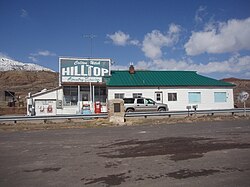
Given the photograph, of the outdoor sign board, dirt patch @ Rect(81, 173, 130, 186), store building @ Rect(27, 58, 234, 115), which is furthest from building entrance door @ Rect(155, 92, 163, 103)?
dirt patch @ Rect(81, 173, 130, 186)

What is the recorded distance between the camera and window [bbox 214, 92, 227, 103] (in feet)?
108

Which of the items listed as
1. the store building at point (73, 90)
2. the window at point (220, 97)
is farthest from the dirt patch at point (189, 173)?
the window at point (220, 97)

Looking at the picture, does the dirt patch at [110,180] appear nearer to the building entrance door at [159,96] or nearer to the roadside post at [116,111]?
the roadside post at [116,111]

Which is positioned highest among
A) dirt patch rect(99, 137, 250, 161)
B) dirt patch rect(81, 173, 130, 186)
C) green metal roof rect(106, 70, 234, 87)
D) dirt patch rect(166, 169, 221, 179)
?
green metal roof rect(106, 70, 234, 87)

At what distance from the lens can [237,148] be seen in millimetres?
8852

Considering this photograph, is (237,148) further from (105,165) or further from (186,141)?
(105,165)

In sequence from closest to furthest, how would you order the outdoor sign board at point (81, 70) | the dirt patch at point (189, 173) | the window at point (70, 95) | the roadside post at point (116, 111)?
the dirt patch at point (189, 173)
the roadside post at point (116, 111)
the outdoor sign board at point (81, 70)
the window at point (70, 95)

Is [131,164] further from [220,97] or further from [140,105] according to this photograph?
→ [220,97]

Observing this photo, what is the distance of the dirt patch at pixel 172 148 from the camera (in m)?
8.24

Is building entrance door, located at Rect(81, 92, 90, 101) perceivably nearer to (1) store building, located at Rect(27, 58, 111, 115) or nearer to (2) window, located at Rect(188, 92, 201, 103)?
(1) store building, located at Rect(27, 58, 111, 115)

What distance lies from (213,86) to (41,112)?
2208 cm

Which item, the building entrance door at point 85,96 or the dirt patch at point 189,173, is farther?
the building entrance door at point 85,96

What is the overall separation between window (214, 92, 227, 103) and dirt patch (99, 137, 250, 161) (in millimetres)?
23874

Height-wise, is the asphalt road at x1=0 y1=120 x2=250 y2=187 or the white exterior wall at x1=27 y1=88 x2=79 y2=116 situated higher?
the white exterior wall at x1=27 y1=88 x2=79 y2=116
